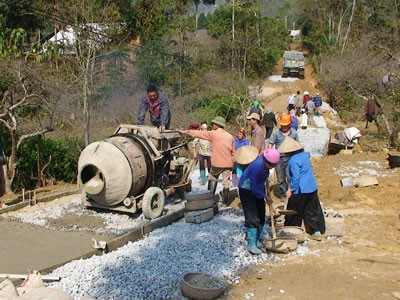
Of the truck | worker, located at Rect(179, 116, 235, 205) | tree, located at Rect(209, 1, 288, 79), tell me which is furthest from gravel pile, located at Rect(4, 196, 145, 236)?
the truck

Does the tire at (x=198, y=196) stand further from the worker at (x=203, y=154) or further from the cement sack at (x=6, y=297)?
the cement sack at (x=6, y=297)

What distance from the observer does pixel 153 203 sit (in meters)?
8.64

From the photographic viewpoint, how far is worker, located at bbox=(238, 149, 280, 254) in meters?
6.76

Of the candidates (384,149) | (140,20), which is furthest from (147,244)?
(140,20)

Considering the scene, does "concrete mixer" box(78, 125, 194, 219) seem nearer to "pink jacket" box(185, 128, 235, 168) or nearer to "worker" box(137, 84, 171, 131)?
"worker" box(137, 84, 171, 131)

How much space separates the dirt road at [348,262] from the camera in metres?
5.85

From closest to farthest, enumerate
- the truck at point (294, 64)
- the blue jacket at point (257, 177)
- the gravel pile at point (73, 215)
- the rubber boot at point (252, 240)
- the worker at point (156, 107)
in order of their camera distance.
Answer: the blue jacket at point (257, 177), the rubber boot at point (252, 240), the gravel pile at point (73, 215), the worker at point (156, 107), the truck at point (294, 64)

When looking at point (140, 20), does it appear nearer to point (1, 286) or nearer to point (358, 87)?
point (358, 87)

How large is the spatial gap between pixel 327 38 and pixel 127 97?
30.4 meters

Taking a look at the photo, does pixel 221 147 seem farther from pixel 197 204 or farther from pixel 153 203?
pixel 153 203

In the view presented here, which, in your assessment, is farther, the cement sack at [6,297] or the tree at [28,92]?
the tree at [28,92]

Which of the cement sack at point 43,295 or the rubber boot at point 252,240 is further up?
the cement sack at point 43,295

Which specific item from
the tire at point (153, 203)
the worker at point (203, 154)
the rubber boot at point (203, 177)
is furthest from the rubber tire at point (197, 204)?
the rubber boot at point (203, 177)

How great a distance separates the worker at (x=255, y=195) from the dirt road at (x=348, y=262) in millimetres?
471
